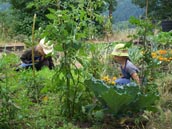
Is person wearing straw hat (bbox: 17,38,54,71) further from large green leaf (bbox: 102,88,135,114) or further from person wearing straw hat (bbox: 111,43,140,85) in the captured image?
large green leaf (bbox: 102,88,135,114)

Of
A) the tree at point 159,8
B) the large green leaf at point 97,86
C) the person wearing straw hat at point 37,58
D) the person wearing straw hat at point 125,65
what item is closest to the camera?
the large green leaf at point 97,86

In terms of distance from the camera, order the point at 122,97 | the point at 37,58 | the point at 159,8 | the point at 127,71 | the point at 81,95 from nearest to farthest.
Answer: the point at 122,97 < the point at 81,95 < the point at 127,71 < the point at 37,58 < the point at 159,8

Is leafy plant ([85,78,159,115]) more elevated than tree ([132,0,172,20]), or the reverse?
tree ([132,0,172,20])

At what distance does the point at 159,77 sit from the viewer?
17.0 feet

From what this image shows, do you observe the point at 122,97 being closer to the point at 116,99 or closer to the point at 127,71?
the point at 116,99

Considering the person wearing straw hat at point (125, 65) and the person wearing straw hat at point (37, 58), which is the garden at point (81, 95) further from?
the person wearing straw hat at point (37, 58)

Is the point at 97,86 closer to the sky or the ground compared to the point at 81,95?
closer to the sky

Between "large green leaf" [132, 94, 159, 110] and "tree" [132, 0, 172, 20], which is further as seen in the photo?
"tree" [132, 0, 172, 20]

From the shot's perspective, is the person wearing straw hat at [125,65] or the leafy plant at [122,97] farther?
the person wearing straw hat at [125,65]

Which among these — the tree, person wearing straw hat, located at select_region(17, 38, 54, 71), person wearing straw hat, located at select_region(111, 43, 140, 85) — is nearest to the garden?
person wearing straw hat, located at select_region(111, 43, 140, 85)

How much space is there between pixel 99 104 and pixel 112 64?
98.7 inches

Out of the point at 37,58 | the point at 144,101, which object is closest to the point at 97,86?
the point at 144,101

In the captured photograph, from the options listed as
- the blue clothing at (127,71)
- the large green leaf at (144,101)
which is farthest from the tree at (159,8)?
the large green leaf at (144,101)

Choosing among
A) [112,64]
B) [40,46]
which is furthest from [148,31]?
[40,46]
